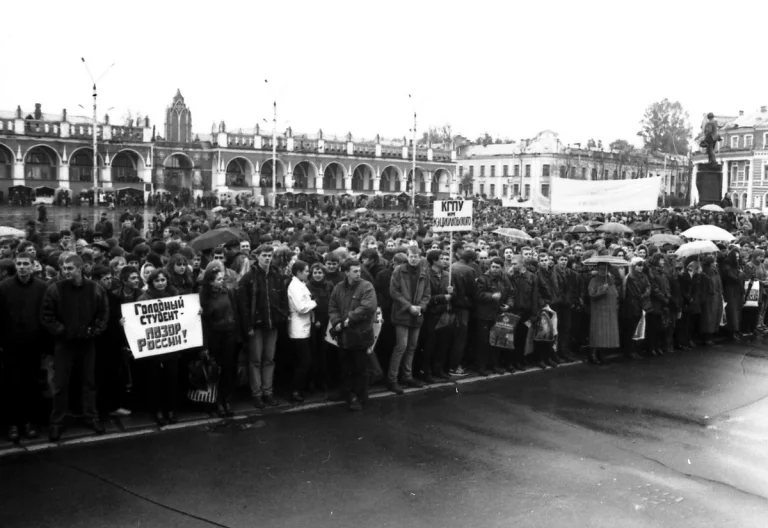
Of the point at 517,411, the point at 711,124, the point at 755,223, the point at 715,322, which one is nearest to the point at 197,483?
the point at 517,411

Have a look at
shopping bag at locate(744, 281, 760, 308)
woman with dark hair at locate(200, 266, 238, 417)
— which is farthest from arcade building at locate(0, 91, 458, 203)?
woman with dark hair at locate(200, 266, 238, 417)

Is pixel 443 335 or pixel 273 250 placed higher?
pixel 273 250

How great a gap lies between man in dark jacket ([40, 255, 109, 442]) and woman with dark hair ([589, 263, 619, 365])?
22.8 feet

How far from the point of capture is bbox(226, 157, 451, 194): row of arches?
199 feet

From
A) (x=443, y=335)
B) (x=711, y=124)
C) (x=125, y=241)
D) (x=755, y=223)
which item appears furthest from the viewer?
(x=755, y=223)

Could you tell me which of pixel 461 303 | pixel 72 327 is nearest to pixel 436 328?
pixel 461 303

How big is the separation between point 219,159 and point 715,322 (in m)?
50.7

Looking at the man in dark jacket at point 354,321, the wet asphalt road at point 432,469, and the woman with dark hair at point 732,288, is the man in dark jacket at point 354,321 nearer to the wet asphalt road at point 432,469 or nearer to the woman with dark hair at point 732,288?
the wet asphalt road at point 432,469

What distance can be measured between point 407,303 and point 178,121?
59122mm

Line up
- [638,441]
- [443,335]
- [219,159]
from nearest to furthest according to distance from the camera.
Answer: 1. [638,441]
2. [443,335]
3. [219,159]

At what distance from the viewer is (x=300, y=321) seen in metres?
8.09

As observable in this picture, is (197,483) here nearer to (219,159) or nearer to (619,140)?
(219,159)

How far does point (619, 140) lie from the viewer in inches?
3999

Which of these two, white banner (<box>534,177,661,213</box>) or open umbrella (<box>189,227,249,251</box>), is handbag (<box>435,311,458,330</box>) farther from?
white banner (<box>534,177,661,213</box>)
